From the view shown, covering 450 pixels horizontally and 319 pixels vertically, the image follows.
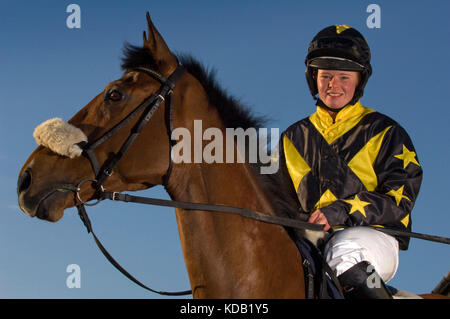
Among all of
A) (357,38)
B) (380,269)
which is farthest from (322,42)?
(380,269)

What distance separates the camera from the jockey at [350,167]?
13.1 feet

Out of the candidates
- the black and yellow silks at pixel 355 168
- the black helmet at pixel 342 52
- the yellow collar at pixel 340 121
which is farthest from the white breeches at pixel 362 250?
the black helmet at pixel 342 52

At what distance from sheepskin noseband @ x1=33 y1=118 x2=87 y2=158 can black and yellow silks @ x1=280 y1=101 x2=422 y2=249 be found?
7.12ft

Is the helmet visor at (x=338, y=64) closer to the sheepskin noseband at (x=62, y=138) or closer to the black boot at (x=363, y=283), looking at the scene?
the black boot at (x=363, y=283)

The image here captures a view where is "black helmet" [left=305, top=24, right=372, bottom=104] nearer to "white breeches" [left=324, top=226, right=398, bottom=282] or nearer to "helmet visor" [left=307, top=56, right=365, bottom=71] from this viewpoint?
"helmet visor" [left=307, top=56, right=365, bottom=71]

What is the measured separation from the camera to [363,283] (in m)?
3.79

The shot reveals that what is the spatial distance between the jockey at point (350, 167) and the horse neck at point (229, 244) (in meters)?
0.42

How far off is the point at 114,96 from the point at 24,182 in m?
1.05

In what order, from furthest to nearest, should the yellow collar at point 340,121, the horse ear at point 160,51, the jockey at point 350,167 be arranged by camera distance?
the yellow collar at point 340,121, the horse ear at point 160,51, the jockey at point 350,167

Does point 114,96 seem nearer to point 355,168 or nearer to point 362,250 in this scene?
point 355,168

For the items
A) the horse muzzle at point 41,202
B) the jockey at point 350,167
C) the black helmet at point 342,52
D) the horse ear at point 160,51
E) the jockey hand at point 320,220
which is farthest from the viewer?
the black helmet at point 342,52

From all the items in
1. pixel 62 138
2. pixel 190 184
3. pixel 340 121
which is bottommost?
pixel 190 184

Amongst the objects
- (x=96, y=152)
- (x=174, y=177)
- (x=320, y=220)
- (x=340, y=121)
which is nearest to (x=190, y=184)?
(x=174, y=177)
